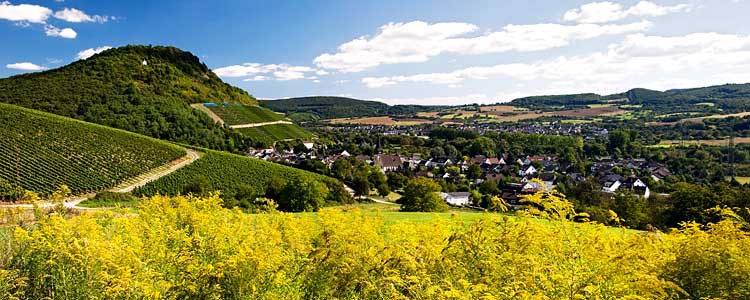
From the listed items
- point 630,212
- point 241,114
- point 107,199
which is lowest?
point 630,212

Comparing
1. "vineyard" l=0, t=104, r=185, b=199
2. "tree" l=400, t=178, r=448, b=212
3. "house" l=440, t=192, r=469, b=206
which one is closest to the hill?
"vineyard" l=0, t=104, r=185, b=199

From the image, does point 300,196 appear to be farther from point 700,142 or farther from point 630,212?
point 700,142

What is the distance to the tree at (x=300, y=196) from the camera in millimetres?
45344

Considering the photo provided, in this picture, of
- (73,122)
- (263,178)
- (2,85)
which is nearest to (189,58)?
(2,85)

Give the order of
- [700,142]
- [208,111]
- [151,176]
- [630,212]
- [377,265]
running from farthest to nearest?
[208,111] < [700,142] < [151,176] < [630,212] < [377,265]

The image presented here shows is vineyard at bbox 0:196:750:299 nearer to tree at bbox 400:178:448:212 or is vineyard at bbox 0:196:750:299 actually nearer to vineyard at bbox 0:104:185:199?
tree at bbox 400:178:448:212

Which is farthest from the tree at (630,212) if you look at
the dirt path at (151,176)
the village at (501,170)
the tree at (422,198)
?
the dirt path at (151,176)

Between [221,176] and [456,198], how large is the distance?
36.0m

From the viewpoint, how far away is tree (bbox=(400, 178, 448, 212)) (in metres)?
45.3

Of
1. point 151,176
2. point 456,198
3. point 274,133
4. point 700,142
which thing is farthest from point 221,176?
point 700,142

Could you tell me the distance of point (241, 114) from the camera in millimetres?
139750

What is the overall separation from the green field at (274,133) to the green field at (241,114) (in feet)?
14.2

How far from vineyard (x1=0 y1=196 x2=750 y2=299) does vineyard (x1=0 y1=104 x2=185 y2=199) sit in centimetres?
4232

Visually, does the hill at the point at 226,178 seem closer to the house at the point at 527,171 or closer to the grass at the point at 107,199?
the grass at the point at 107,199
